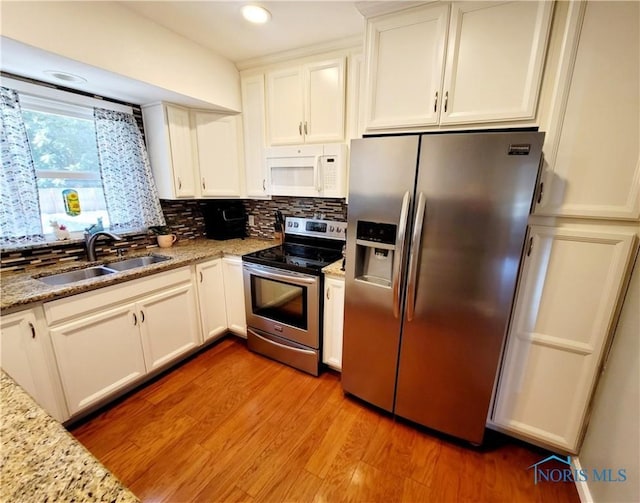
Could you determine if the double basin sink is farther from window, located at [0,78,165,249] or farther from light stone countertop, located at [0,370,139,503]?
light stone countertop, located at [0,370,139,503]

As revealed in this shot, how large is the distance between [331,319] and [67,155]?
2.25 m

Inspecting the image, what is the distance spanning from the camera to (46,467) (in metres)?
0.57

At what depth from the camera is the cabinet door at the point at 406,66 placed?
4.80ft

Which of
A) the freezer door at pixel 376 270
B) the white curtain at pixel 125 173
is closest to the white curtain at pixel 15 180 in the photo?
the white curtain at pixel 125 173

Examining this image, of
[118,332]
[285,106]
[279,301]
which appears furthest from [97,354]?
[285,106]

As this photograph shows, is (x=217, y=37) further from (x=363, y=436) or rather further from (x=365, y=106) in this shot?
(x=363, y=436)

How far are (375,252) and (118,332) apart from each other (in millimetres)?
1701

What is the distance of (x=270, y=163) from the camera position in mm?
2361

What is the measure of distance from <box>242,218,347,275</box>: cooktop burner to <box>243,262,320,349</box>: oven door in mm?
60

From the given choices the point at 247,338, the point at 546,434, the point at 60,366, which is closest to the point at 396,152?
the point at 546,434

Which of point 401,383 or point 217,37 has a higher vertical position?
point 217,37

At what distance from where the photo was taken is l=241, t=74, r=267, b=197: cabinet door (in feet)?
7.82

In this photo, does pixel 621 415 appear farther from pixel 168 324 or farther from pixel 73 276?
pixel 73 276

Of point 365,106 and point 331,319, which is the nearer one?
point 365,106
